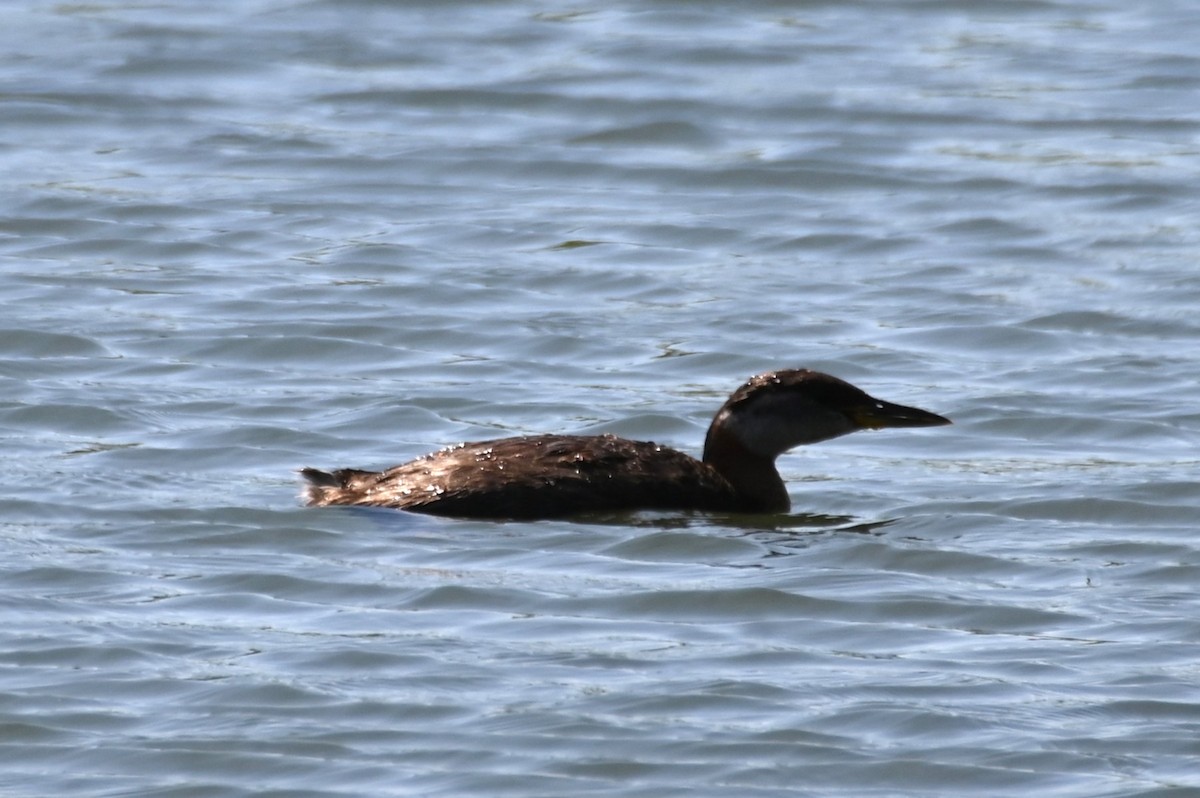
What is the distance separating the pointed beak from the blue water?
0.28m

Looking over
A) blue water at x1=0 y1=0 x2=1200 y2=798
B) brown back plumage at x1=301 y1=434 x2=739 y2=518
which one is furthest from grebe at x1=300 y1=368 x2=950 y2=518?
blue water at x1=0 y1=0 x2=1200 y2=798

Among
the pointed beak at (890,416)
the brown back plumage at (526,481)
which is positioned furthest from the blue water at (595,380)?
the pointed beak at (890,416)

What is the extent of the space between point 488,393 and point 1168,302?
12.4ft

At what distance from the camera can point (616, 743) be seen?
7.10 metres

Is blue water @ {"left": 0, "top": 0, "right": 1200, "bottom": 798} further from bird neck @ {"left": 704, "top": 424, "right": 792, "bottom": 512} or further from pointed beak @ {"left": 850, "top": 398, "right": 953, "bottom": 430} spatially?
pointed beak @ {"left": 850, "top": 398, "right": 953, "bottom": 430}

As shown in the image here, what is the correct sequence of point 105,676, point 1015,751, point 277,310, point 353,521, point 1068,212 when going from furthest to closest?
1. point 1068,212
2. point 277,310
3. point 353,521
4. point 105,676
5. point 1015,751

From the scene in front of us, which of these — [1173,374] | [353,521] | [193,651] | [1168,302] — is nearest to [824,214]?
[1168,302]

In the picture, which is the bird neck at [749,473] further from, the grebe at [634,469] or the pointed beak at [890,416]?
the pointed beak at [890,416]

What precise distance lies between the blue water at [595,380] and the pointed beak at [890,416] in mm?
A: 281

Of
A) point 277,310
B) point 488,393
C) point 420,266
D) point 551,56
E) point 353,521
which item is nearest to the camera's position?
point 353,521

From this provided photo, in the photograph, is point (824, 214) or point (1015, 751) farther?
point (824, 214)

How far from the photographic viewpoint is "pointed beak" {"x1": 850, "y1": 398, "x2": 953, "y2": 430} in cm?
1018

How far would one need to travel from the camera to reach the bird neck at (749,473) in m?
10.1

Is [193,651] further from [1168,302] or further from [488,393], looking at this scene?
[1168,302]
